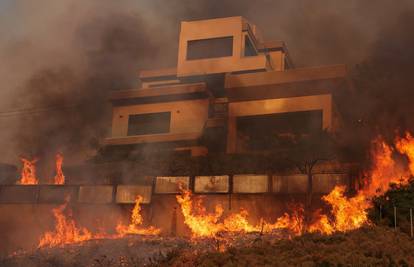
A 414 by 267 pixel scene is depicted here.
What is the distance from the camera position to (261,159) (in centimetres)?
3055

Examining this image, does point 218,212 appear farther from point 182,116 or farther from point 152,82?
point 152,82

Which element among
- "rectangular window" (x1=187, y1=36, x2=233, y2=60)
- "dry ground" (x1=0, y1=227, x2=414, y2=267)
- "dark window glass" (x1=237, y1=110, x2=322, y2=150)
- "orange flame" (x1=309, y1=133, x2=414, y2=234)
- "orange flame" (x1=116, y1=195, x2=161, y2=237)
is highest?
"rectangular window" (x1=187, y1=36, x2=233, y2=60)

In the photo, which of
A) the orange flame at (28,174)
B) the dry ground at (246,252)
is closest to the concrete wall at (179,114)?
the orange flame at (28,174)

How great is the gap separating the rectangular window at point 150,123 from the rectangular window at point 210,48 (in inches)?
190

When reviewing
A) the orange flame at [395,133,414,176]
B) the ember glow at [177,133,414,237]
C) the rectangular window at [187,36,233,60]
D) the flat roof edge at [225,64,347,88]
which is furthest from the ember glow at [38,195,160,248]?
the rectangular window at [187,36,233,60]

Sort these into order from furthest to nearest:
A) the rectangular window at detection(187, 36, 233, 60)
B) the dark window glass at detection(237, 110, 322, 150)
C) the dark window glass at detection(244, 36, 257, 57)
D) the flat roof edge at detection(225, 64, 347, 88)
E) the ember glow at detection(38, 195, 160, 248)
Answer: the dark window glass at detection(244, 36, 257, 57)
the rectangular window at detection(187, 36, 233, 60)
the dark window glass at detection(237, 110, 322, 150)
the flat roof edge at detection(225, 64, 347, 88)
the ember glow at detection(38, 195, 160, 248)

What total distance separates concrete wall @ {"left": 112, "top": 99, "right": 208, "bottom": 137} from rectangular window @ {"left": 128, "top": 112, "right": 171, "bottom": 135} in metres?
0.28

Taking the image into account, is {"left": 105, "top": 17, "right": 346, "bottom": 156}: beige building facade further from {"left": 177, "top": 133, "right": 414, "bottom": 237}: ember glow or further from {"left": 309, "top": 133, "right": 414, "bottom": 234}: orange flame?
{"left": 177, "top": 133, "right": 414, "bottom": 237}: ember glow

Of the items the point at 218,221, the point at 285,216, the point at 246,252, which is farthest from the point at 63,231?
the point at 246,252

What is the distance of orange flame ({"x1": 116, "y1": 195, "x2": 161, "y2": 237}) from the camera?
26.2m

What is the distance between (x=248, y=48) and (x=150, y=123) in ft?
28.7

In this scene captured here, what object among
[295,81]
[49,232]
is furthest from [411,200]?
[49,232]

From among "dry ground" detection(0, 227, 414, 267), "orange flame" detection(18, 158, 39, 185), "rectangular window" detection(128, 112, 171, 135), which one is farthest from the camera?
"rectangular window" detection(128, 112, 171, 135)

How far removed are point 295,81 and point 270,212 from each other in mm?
10002
